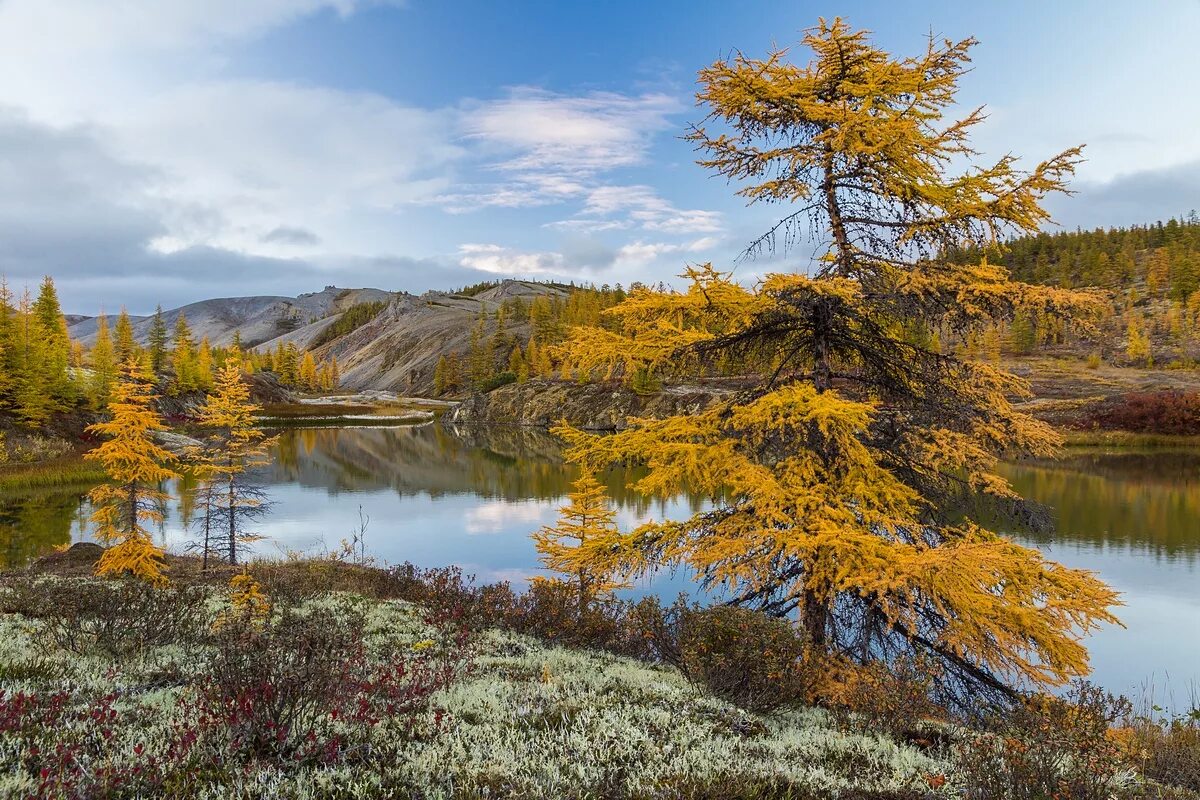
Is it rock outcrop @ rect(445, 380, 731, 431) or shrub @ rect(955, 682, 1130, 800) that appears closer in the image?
shrub @ rect(955, 682, 1130, 800)

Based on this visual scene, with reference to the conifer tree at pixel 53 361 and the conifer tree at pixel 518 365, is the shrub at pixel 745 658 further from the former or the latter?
the conifer tree at pixel 518 365

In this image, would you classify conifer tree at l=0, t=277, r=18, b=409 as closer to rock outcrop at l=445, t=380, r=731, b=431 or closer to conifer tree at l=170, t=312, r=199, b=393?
conifer tree at l=170, t=312, r=199, b=393

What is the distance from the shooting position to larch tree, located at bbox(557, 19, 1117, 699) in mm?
9211

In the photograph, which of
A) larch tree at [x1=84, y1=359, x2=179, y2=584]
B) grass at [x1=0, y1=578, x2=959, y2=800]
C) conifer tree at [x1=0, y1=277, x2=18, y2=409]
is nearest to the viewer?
grass at [x1=0, y1=578, x2=959, y2=800]

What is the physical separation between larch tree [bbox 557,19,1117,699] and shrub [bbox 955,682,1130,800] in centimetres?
188

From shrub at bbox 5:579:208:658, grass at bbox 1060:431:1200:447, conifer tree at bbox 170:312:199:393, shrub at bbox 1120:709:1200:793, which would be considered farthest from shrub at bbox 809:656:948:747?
conifer tree at bbox 170:312:199:393

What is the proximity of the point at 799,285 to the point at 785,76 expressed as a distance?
4.12 metres

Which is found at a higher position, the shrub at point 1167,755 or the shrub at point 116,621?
the shrub at point 116,621

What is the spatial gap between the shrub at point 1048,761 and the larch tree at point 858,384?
1881 mm

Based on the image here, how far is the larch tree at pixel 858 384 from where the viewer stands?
921cm

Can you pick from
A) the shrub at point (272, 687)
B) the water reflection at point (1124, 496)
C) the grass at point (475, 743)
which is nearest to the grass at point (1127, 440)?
the water reflection at point (1124, 496)

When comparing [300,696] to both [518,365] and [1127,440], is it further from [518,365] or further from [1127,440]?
[518,365]

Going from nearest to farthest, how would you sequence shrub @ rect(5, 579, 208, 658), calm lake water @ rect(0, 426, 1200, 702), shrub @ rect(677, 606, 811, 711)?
shrub @ rect(677, 606, 811, 711)
shrub @ rect(5, 579, 208, 658)
calm lake water @ rect(0, 426, 1200, 702)

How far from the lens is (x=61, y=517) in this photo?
32750 mm
